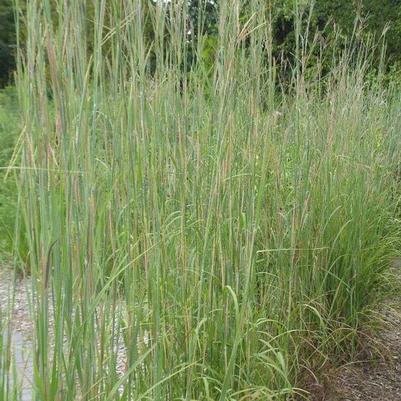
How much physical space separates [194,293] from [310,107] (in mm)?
1686

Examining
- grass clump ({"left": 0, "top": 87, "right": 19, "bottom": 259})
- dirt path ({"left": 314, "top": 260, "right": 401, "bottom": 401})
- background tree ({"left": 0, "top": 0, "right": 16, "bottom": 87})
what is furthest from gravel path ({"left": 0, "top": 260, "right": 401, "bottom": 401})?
background tree ({"left": 0, "top": 0, "right": 16, "bottom": 87})

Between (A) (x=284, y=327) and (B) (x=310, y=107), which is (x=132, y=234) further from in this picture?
(B) (x=310, y=107)

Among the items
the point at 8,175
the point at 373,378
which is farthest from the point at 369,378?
the point at 8,175

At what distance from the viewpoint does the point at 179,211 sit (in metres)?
2.12

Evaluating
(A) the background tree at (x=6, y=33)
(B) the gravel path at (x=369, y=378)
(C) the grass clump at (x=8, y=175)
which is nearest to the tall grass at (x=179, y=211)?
(B) the gravel path at (x=369, y=378)

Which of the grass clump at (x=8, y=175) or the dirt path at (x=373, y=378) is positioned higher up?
the grass clump at (x=8, y=175)

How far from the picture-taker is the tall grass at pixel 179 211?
1436 mm

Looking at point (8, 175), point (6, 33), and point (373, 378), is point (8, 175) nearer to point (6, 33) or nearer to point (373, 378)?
point (373, 378)

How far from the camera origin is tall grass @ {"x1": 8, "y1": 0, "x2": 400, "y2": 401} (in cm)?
144

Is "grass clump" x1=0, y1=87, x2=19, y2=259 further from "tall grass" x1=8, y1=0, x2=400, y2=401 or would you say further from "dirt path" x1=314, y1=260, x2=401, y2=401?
"dirt path" x1=314, y1=260, x2=401, y2=401

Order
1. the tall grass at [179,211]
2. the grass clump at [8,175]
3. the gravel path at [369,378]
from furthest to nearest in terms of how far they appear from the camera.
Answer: the grass clump at [8,175] → the gravel path at [369,378] → the tall grass at [179,211]

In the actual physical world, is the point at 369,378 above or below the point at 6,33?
below

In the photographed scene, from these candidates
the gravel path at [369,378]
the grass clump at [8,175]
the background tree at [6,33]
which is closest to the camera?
the gravel path at [369,378]

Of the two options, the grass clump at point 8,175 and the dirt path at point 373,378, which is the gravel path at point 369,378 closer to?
the dirt path at point 373,378
